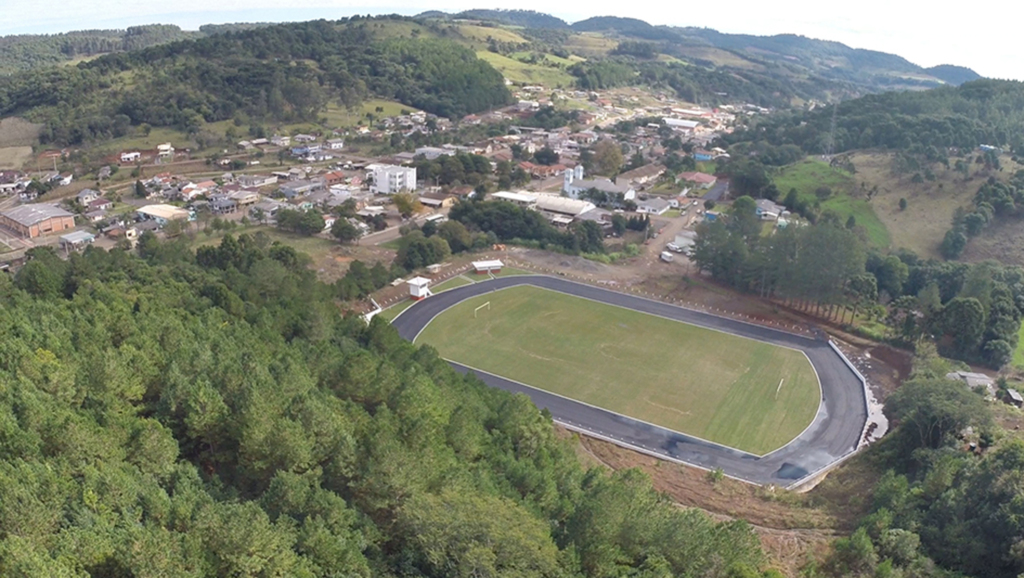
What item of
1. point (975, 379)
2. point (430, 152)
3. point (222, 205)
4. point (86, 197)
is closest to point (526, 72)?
point (430, 152)

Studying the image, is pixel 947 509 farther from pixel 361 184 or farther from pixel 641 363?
→ pixel 361 184

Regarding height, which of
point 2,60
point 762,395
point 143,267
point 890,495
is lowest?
point 762,395

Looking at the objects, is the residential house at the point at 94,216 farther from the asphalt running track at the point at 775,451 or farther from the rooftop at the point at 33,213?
the asphalt running track at the point at 775,451

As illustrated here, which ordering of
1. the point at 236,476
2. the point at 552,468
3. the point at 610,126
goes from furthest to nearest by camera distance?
the point at 610,126
the point at 552,468
the point at 236,476

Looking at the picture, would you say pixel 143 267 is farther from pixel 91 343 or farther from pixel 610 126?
pixel 610 126

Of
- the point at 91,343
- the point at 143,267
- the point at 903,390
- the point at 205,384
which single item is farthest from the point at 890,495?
the point at 143,267

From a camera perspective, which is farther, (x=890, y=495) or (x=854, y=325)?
(x=854, y=325)

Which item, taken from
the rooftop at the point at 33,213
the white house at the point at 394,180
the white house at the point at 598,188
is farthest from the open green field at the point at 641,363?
the rooftop at the point at 33,213
